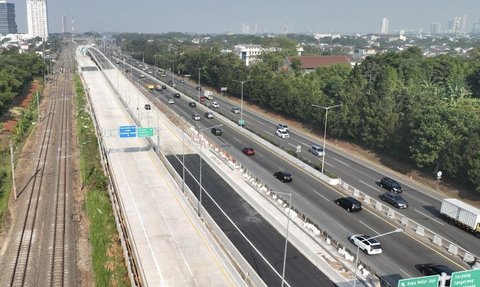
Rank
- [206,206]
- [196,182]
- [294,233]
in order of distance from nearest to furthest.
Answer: [294,233] → [206,206] → [196,182]

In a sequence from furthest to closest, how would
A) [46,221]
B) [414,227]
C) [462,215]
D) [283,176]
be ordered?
1. [283,176]
2. [46,221]
3. [462,215]
4. [414,227]

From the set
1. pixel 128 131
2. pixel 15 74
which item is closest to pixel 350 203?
pixel 128 131

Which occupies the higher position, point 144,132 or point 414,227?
point 144,132

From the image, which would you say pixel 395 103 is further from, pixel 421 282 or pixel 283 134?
pixel 421 282

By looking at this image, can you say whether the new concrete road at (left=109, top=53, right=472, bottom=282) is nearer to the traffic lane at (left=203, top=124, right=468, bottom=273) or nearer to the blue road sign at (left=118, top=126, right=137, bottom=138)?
the traffic lane at (left=203, top=124, right=468, bottom=273)

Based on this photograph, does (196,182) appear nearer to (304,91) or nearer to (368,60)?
(304,91)

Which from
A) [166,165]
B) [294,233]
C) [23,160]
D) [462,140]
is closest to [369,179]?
[462,140]

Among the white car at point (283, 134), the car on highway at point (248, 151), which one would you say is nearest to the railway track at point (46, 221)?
the car on highway at point (248, 151)
